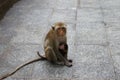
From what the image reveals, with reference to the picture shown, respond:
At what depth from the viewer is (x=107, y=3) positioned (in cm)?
823

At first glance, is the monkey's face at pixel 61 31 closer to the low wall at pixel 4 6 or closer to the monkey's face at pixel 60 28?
the monkey's face at pixel 60 28

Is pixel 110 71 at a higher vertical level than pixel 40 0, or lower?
higher

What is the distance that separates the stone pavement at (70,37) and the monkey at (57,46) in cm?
10

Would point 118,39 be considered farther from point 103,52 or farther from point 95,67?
point 95,67

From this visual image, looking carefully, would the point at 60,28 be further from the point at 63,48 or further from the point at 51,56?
the point at 51,56

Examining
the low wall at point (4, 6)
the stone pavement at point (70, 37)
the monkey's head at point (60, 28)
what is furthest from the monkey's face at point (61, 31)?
the low wall at point (4, 6)

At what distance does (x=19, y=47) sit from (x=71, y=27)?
1.47 metres

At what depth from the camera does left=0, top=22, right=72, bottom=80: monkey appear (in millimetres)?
4504

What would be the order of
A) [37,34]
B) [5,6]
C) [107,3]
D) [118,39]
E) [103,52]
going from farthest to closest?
[107,3] < [5,6] < [37,34] < [118,39] < [103,52]

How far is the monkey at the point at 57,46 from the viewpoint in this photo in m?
4.50

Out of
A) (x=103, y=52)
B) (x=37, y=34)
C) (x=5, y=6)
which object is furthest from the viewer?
(x=5, y=6)

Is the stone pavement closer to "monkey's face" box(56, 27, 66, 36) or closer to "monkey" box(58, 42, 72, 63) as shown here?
"monkey" box(58, 42, 72, 63)

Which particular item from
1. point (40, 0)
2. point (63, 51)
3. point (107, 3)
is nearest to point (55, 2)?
point (40, 0)

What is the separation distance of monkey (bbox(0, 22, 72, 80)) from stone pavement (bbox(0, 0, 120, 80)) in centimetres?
10
